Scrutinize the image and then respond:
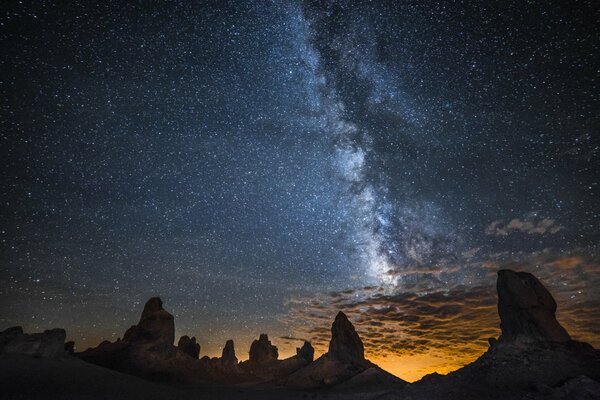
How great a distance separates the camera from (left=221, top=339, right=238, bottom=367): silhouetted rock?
3460 inches

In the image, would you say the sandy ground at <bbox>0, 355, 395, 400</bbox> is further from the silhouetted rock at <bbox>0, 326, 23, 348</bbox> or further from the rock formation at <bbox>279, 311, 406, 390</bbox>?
the rock formation at <bbox>279, 311, 406, 390</bbox>

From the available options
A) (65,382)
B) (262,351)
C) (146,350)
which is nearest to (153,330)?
(146,350)

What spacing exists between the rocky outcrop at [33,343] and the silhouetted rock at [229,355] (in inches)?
2284

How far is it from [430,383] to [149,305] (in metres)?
65.2

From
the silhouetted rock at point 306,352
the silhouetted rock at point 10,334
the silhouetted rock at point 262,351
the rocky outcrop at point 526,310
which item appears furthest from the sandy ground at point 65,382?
the silhouetted rock at point 262,351

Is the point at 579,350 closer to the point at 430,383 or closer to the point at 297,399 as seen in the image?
the point at 430,383

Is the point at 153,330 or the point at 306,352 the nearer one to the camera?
the point at 153,330

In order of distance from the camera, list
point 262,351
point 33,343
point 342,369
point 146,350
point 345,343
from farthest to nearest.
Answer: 1. point 262,351
2. point 345,343
3. point 342,369
4. point 146,350
5. point 33,343

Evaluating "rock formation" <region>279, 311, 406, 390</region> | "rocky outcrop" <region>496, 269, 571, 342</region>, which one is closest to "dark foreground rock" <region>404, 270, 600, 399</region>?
"rocky outcrop" <region>496, 269, 571, 342</region>

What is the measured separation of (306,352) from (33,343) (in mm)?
77779

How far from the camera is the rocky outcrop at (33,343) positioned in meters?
34.7

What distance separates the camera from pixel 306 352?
315 ft

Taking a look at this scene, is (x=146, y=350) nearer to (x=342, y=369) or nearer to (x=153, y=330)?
(x=153, y=330)

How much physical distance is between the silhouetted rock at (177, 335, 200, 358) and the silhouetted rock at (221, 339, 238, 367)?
8.14 m
